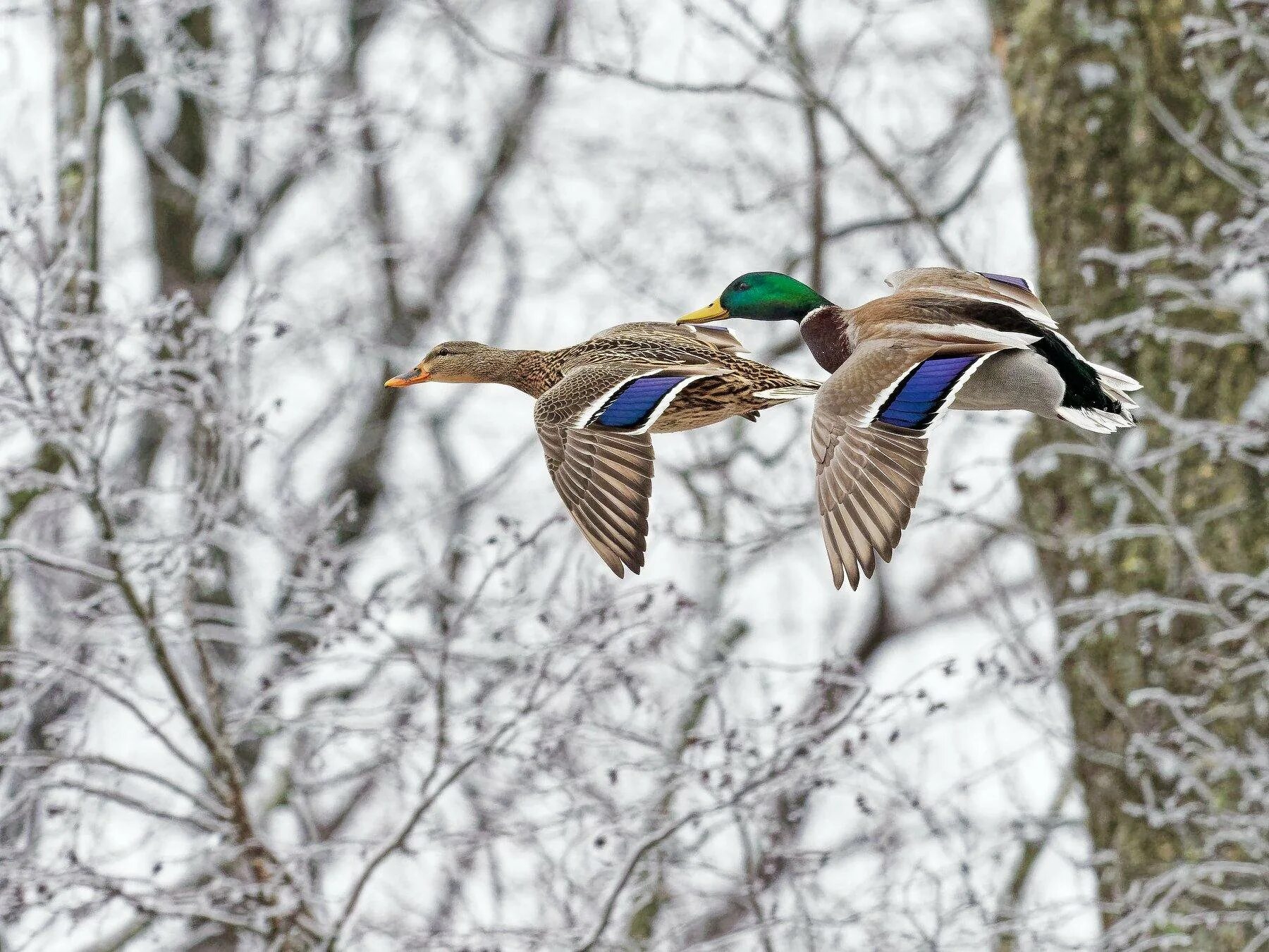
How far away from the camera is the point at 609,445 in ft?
10.9

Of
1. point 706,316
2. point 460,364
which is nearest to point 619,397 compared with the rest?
point 706,316

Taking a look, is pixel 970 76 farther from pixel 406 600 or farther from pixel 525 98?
pixel 406 600

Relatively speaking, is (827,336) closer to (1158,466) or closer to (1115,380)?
(1115,380)

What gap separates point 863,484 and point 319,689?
6.94m

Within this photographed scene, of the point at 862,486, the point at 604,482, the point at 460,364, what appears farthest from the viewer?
the point at 460,364

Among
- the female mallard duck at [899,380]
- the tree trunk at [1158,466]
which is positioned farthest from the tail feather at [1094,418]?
the tree trunk at [1158,466]

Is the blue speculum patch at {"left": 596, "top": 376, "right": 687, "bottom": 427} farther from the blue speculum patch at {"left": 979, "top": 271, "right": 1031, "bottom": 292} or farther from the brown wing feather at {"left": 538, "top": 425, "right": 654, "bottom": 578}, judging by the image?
the blue speculum patch at {"left": 979, "top": 271, "right": 1031, "bottom": 292}

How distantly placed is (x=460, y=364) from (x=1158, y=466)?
468 cm

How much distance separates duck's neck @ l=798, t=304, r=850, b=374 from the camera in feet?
9.70

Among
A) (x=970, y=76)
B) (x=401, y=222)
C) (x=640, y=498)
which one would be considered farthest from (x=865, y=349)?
(x=401, y=222)

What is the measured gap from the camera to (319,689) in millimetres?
9367

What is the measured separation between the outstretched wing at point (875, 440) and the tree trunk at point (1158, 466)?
11.7 feet

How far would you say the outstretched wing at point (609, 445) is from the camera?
281cm

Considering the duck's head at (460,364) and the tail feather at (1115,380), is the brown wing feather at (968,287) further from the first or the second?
the duck's head at (460,364)
